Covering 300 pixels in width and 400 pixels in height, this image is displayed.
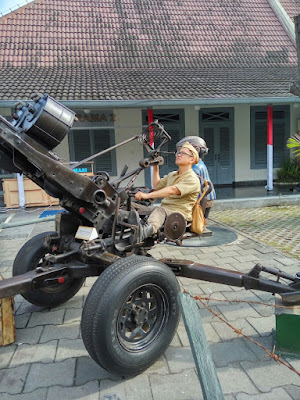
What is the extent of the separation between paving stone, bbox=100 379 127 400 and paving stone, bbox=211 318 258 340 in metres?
1.02

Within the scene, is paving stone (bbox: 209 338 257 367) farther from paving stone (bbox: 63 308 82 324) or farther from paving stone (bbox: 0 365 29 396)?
paving stone (bbox: 0 365 29 396)

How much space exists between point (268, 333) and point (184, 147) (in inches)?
73.6

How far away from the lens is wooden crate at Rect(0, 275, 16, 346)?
2.82 metres

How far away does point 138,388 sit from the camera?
235 cm

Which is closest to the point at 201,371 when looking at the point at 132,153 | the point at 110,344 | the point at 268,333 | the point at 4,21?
the point at 110,344

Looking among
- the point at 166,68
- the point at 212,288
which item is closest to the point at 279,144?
the point at 166,68

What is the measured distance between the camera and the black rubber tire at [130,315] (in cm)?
226

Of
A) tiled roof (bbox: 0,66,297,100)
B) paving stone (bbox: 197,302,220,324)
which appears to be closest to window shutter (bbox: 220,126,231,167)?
tiled roof (bbox: 0,66,297,100)

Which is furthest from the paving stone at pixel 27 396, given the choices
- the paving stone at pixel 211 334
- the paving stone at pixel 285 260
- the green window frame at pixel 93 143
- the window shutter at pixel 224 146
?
the window shutter at pixel 224 146

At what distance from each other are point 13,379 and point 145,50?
12.7 metres

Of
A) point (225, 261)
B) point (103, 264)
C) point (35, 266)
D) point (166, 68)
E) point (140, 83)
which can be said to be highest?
point (166, 68)

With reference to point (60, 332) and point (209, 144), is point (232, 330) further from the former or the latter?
point (209, 144)

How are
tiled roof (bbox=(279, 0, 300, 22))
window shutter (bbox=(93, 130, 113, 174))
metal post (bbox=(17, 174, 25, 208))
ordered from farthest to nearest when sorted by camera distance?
tiled roof (bbox=(279, 0, 300, 22)) < window shutter (bbox=(93, 130, 113, 174)) < metal post (bbox=(17, 174, 25, 208))

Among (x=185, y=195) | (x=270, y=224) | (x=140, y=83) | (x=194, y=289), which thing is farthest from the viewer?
(x=140, y=83)
